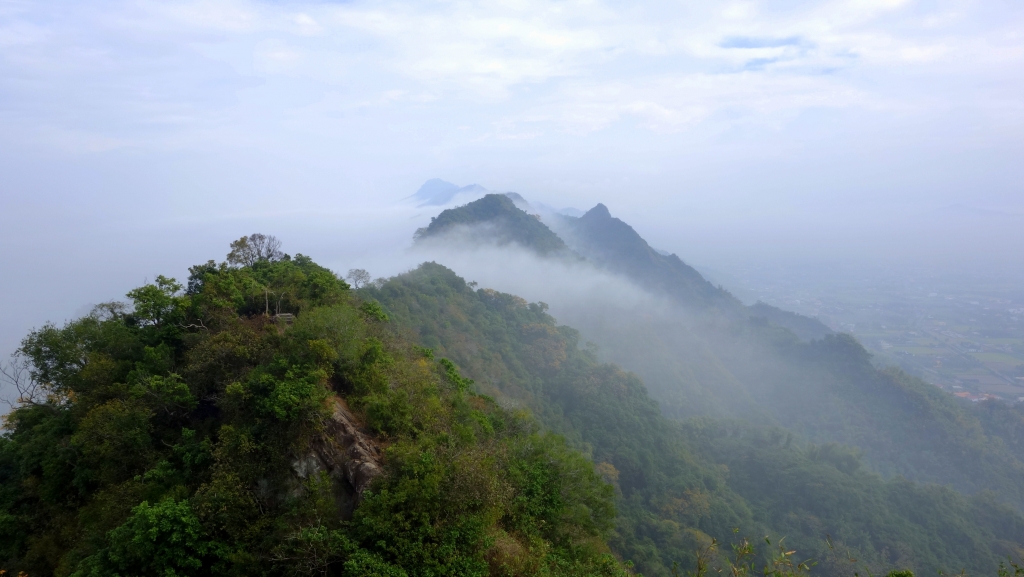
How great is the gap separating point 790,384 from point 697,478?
134 feet

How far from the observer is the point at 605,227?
403ft

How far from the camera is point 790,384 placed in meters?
70.6

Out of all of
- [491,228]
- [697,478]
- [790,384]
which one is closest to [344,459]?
[697,478]

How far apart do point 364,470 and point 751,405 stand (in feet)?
221

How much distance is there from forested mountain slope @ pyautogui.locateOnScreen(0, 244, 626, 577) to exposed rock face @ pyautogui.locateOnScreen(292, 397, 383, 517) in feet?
0.12

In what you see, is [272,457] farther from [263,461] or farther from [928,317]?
[928,317]

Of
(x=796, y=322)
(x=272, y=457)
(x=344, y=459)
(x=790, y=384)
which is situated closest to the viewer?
(x=272, y=457)

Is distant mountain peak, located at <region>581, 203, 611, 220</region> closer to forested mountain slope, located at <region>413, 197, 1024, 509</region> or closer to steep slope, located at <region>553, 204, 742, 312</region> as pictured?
steep slope, located at <region>553, 204, 742, 312</region>

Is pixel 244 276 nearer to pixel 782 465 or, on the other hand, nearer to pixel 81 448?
pixel 81 448

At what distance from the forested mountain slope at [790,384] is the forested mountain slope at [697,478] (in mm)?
15422

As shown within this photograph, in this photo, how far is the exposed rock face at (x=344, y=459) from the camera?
10672 millimetres

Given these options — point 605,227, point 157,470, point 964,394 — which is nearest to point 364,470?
point 157,470

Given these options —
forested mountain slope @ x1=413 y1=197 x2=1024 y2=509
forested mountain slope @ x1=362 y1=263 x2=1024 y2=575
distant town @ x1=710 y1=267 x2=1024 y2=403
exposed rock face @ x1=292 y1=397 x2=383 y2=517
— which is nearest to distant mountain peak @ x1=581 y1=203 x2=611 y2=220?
forested mountain slope @ x1=413 y1=197 x2=1024 y2=509

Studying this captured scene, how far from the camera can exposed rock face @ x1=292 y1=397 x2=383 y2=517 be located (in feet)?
35.0
